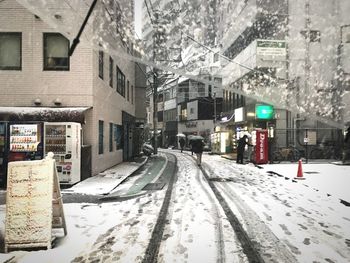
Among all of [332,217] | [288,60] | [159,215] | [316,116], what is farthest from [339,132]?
[159,215]

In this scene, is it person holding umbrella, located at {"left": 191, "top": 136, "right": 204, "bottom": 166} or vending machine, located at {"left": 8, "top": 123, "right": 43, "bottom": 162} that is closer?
vending machine, located at {"left": 8, "top": 123, "right": 43, "bottom": 162}

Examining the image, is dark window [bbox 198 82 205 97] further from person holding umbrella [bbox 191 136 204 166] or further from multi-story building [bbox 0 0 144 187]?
multi-story building [bbox 0 0 144 187]

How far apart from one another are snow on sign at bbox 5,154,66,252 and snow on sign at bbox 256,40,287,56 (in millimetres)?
25601

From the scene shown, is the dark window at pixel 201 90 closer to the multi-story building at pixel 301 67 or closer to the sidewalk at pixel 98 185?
the multi-story building at pixel 301 67

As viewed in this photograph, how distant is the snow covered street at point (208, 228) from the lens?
18.3 feet

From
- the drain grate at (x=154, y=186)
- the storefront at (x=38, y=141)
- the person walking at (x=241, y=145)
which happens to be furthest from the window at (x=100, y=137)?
the person walking at (x=241, y=145)

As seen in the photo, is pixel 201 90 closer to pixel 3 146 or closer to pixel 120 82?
pixel 120 82

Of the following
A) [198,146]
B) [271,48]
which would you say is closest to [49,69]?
[198,146]

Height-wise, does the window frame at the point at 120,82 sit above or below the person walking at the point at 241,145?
above

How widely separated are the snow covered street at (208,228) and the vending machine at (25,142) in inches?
152

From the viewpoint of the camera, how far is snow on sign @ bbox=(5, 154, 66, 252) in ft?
19.5

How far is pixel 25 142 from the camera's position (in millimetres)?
13117

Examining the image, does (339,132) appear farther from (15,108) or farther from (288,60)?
(15,108)

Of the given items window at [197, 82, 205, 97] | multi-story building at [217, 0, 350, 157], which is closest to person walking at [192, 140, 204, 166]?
multi-story building at [217, 0, 350, 157]
